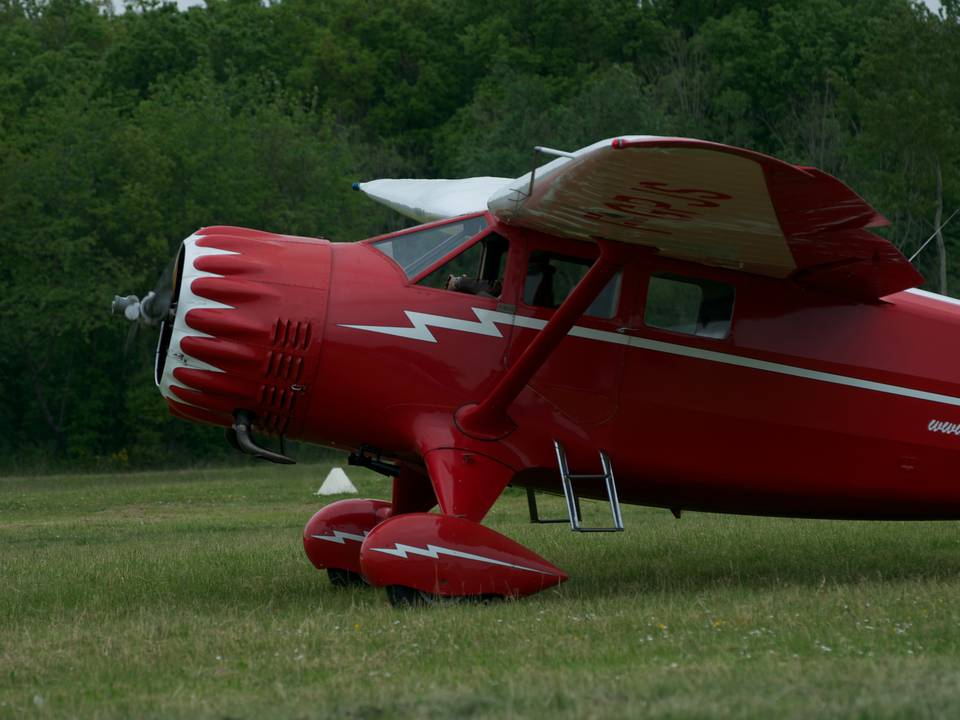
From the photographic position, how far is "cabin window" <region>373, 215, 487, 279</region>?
10625mm

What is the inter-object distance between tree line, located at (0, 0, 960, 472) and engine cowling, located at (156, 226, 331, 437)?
33.9 metres

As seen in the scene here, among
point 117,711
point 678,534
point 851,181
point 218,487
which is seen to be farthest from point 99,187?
point 117,711

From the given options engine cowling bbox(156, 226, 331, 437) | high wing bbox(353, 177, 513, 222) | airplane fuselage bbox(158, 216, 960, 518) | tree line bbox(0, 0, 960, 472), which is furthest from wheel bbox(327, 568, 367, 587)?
tree line bbox(0, 0, 960, 472)

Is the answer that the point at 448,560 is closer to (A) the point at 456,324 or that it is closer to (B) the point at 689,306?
(A) the point at 456,324

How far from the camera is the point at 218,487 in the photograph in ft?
96.9

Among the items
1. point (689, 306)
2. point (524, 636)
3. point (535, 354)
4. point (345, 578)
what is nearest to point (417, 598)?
point (524, 636)

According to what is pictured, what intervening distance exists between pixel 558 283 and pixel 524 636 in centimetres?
335

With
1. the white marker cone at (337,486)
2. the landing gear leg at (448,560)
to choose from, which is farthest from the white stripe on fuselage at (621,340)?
the white marker cone at (337,486)

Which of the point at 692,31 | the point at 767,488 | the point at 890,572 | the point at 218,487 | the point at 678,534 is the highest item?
the point at 692,31

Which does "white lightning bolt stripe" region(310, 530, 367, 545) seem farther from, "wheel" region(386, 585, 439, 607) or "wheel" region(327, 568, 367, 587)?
"wheel" region(386, 585, 439, 607)

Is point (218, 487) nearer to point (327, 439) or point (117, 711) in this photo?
point (327, 439)

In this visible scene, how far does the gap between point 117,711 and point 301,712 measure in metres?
0.99

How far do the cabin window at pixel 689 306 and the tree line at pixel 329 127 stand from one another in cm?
3257

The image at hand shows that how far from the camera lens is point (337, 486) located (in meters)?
26.8
